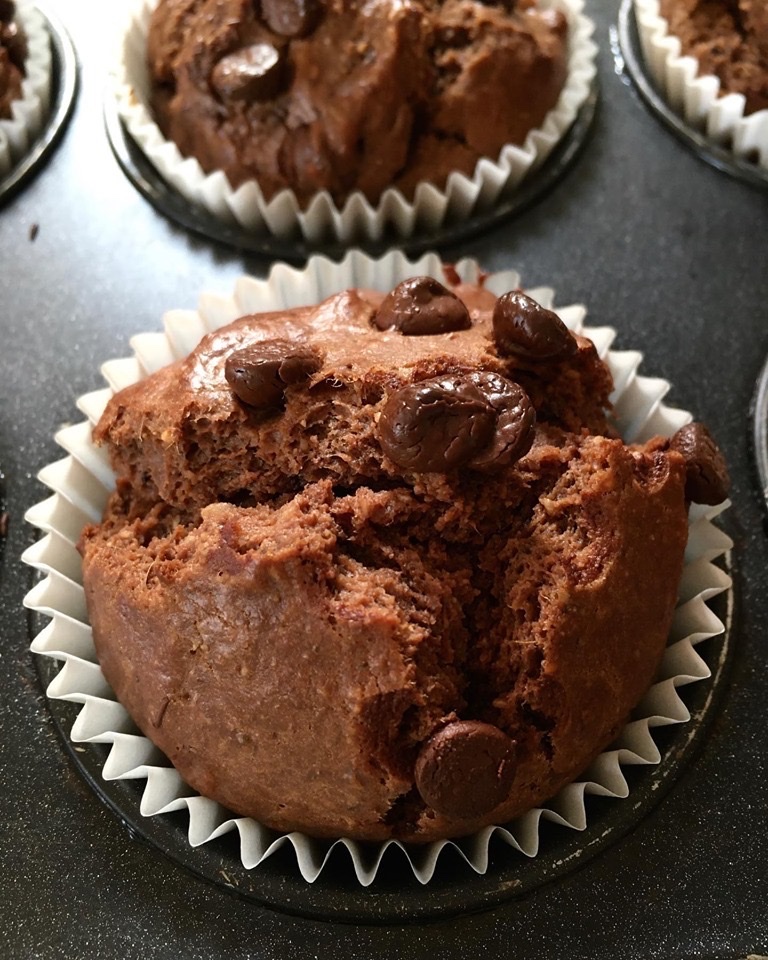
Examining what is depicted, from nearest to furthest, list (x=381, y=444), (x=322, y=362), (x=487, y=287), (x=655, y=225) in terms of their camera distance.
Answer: (x=381, y=444), (x=322, y=362), (x=487, y=287), (x=655, y=225)

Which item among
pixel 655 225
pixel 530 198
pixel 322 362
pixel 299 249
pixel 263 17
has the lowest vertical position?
pixel 655 225

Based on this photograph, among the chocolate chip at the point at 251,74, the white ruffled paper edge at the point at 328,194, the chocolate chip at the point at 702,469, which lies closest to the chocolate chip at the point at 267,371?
the chocolate chip at the point at 702,469

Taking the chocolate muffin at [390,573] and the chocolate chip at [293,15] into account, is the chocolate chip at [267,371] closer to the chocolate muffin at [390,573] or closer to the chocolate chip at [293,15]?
the chocolate muffin at [390,573]

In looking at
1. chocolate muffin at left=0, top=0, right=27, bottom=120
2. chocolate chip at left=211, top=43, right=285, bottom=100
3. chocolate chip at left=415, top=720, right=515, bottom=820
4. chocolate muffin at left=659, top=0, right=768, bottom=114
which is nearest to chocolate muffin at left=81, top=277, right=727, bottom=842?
chocolate chip at left=415, top=720, right=515, bottom=820

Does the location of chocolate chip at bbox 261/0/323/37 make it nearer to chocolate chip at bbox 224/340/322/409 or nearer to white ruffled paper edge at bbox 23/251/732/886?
white ruffled paper edge at bbox 23/251/732/886

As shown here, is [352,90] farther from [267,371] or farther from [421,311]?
[267,371]

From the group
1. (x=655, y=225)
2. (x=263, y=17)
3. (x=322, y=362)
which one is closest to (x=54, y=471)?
(x=322, y=362)

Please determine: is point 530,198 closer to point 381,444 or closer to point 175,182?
point 175,182
